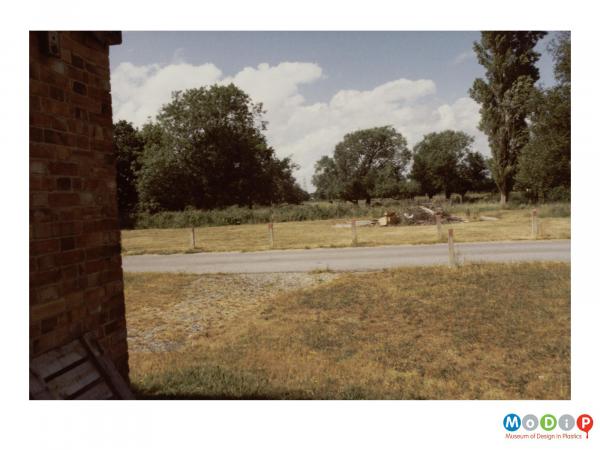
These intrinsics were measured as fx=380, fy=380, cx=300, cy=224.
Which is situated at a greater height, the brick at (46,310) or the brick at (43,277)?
the brick at (43,277)

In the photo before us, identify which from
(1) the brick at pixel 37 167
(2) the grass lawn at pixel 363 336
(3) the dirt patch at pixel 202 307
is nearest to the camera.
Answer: (1) the brick at pixel 37 167

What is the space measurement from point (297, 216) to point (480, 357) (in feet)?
84.9

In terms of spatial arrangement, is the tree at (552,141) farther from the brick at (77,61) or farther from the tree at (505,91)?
the brick at (77,61)

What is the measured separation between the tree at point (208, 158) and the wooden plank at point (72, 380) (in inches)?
1341

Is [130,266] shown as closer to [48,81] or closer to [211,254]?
[211,254]

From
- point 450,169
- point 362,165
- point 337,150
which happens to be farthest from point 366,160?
point 450,169

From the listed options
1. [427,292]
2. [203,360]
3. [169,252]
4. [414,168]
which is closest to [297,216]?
[169,252]

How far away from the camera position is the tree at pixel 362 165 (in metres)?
59.1
